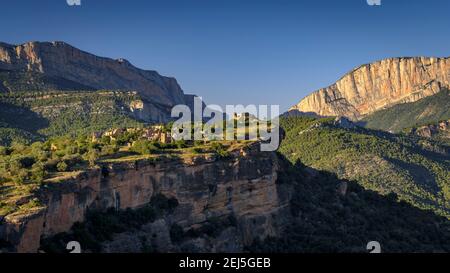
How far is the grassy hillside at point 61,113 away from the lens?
116 m

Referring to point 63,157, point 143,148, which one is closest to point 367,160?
point 143,148

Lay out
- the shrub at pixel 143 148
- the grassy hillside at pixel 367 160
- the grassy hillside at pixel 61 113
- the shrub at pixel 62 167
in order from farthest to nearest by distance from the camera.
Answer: the grassy hillside at pixel 367 160 → the grassy hillside at pixel 61 113 → the shrub at pixel 143 148 → the shrub at pixel 62 167

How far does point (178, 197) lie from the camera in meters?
47.2

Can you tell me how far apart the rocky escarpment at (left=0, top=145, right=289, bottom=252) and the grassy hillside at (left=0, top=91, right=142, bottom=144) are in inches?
2382

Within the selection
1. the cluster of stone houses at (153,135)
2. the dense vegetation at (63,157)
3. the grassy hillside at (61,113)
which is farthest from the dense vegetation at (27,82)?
the dense vegetation at (63,157)

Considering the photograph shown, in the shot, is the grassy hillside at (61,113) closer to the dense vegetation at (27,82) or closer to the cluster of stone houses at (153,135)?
the dense vegetation at (27,82)

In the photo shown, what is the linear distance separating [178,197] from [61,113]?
85.3 metres

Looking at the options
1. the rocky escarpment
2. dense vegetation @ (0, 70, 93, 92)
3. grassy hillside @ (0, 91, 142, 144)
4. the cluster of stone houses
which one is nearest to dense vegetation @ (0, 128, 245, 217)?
the rocky escarpment

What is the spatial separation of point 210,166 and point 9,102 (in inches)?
3504

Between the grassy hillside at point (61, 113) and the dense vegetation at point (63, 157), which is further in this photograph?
the grassy hillside at point (61, 113)

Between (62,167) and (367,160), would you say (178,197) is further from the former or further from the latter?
(367,160)

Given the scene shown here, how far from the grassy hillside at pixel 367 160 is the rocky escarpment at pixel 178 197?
5868 cm

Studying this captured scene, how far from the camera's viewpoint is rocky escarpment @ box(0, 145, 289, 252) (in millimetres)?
36094
